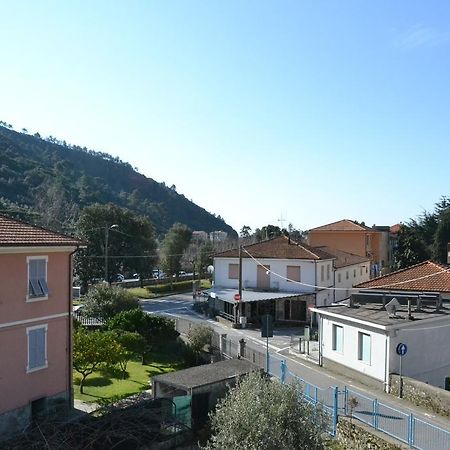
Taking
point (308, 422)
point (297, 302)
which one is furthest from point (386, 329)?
point (297, 302)

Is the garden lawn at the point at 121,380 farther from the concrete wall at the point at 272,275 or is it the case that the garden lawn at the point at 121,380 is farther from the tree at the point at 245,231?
the tree at the point at 245,231

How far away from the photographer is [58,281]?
63.9 feet

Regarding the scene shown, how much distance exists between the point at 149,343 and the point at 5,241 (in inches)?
537

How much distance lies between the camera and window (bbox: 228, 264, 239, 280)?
1790 inches

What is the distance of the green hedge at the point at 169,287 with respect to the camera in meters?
57.9

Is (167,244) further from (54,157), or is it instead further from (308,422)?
(54,157)

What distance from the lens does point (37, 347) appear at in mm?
18641

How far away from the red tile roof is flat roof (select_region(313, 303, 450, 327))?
1192 cm

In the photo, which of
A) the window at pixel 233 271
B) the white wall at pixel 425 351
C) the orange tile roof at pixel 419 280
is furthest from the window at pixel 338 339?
the window at pixel 233 271

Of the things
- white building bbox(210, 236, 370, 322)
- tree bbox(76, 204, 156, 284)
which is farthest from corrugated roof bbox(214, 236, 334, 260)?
tree bbox(76, 204, 156, 284)

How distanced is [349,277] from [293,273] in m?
9.89

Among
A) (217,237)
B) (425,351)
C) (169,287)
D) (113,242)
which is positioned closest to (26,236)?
(425,351)

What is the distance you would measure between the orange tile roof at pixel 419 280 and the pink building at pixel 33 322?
18174mm

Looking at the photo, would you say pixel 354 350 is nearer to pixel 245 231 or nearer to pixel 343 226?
pixel 343 226
